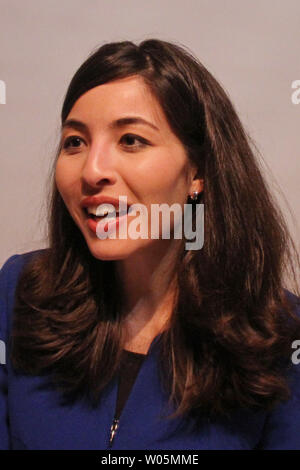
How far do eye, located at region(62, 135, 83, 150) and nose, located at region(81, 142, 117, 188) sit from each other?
0.16 feet

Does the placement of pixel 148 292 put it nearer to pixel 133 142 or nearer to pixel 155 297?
pixel 155 297

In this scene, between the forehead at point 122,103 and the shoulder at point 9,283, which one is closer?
the forehead at point 122,103

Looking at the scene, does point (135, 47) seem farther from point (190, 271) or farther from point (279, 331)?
point (279, 331)

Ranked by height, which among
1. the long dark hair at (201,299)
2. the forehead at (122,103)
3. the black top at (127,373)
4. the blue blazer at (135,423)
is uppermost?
the forehead at (122,103)

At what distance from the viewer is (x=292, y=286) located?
1058 mm

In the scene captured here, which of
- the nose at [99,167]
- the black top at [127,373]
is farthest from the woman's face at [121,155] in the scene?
the black top at [127,373]

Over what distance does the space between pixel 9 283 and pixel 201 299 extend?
39cm

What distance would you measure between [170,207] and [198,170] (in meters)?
0.10

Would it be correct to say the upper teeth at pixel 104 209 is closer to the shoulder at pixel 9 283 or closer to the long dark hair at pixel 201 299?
the long dark hair at pixel 201 299

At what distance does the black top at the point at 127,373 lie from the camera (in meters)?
0.76

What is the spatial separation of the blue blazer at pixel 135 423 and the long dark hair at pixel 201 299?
22 mm

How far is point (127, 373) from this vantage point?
31.0 inches
